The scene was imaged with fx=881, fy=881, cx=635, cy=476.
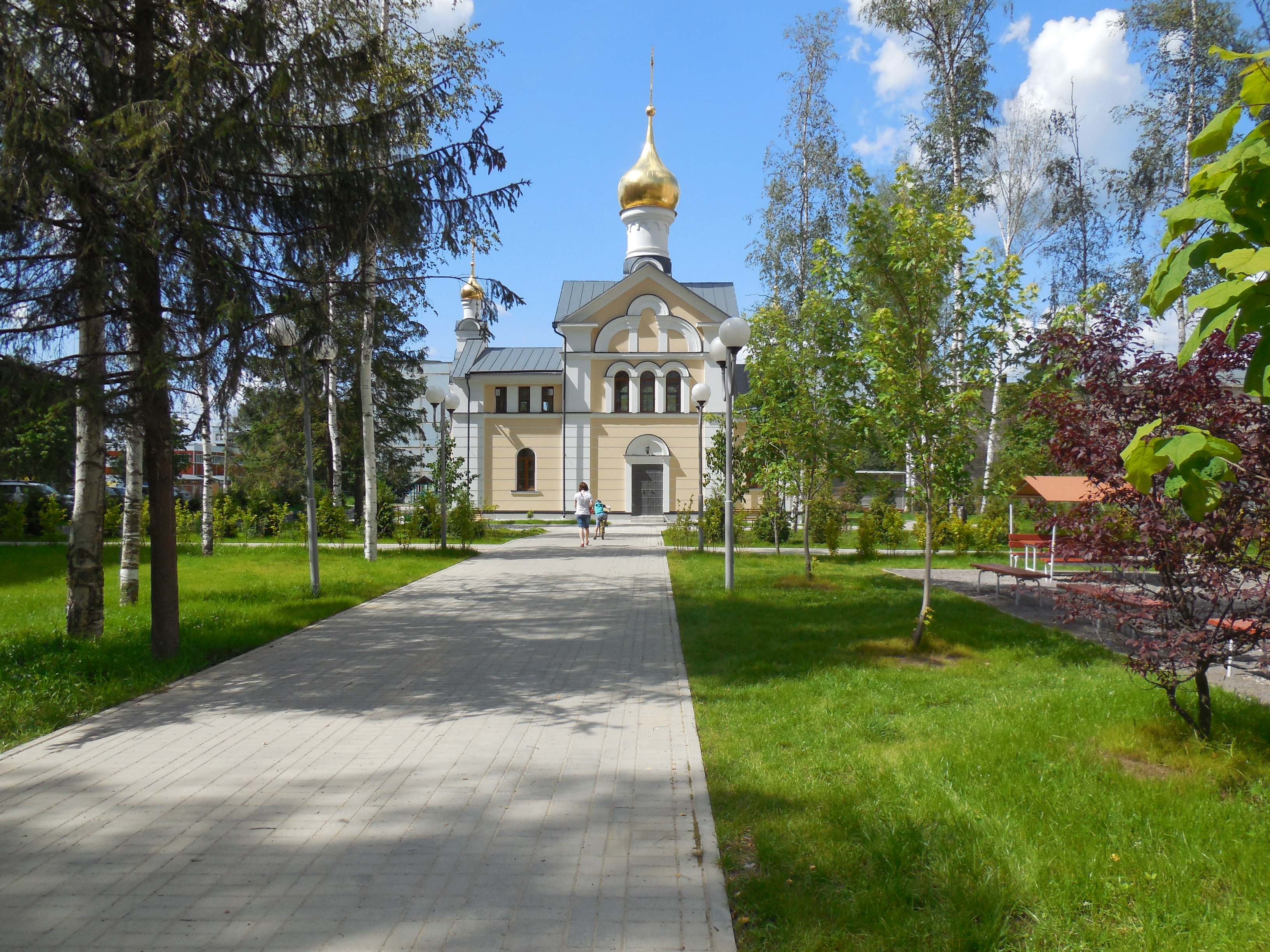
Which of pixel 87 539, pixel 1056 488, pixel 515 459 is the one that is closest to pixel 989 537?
pixel 1056 488

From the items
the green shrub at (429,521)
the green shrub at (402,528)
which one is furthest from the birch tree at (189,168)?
the green shrub at (429,521)

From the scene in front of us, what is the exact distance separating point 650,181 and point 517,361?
9.93 meters

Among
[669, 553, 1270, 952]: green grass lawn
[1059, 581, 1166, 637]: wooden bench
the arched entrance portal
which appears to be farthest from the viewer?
the arched entrance portal

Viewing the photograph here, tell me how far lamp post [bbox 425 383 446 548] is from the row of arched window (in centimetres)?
1630

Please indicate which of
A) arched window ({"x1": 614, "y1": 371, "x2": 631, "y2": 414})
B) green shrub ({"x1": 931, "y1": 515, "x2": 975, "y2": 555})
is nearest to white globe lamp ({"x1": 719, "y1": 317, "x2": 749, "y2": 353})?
green shrub ({"x1": 931, "y1": 515, "x2": 975, "y2": 555})

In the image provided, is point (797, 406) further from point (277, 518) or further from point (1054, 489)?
point (277, 518)

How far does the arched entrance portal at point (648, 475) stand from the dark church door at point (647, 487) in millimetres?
17

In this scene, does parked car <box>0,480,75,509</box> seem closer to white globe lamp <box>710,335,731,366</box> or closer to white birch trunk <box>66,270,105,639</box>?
white birch trunk <box>66,270,105,639</box>

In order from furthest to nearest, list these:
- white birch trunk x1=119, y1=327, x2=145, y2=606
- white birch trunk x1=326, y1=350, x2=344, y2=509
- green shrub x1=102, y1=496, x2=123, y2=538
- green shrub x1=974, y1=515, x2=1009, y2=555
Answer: green shrub x1=102, y1=496, x2=123, y2=538, white birch trunk x1=326, y1=350, x2=344, y2=509, green shrub x1=974, y1=515, x2=1009, y2=555, white birch trunk x1=119, y1=327, x2=145, y2=606

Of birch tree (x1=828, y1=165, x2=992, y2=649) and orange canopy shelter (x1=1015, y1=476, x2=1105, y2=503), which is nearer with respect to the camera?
birch tree (x1=828, y1=165, x2=992, y2=649)

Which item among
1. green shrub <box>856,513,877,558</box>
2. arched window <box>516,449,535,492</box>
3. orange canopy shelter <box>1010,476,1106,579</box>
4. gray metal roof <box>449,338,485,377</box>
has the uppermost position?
gray metal roof <box>449,338,485,377</box>

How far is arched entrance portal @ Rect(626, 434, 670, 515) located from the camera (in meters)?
37.3

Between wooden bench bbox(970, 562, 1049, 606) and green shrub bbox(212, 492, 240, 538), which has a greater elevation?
green shrub bbox(212, 492, 240, 538)

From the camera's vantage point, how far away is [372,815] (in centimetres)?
429
